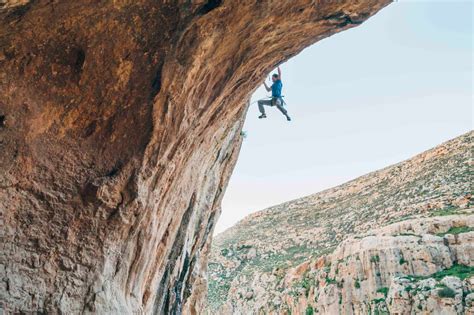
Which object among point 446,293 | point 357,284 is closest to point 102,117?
point 446,293

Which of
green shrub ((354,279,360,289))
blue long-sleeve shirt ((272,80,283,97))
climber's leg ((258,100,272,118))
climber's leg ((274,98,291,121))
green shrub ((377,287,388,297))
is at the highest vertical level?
blue long-sleeve shirt ((272,80,283,97))

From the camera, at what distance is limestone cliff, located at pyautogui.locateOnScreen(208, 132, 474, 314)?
2939cm

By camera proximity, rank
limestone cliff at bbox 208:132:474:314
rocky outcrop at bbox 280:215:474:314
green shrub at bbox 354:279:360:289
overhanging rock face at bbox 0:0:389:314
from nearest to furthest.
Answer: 1. overhanging rock face at bbox 0:0:389:314
2. rocky outcrop at bbox 280:215:474:314
3. limestone cliff at bbox 208:132:474:314
4. green shrub at bbox 354:279:360:289

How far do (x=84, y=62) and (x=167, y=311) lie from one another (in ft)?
24.4

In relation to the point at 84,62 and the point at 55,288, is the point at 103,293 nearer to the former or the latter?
the point at 55,288

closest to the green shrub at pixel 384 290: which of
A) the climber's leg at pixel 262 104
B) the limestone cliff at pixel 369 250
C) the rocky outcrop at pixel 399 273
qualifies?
the rocky outcrop at pixel 399 273

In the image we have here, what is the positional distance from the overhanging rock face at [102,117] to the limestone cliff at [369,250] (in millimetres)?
25156

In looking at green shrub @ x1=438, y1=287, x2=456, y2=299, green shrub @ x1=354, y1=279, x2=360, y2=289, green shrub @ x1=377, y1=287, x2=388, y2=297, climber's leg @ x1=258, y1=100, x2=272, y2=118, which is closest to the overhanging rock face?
climber's leg @ x1=258, y1=100, x2=272, y2=118

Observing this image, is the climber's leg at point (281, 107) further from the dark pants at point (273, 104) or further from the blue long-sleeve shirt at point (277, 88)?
the blue long-sleeve shirt at point (277, 88)

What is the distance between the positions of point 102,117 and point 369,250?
31490 mm

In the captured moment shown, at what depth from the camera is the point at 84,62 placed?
248 inches

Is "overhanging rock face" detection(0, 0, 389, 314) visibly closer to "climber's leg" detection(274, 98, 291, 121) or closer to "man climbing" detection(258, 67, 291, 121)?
"man climbing" detection(258, 67, 291, 121)

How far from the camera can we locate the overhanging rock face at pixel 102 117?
562cm

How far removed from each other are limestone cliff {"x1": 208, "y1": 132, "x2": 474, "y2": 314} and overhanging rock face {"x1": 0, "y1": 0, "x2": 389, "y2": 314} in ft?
82.5
